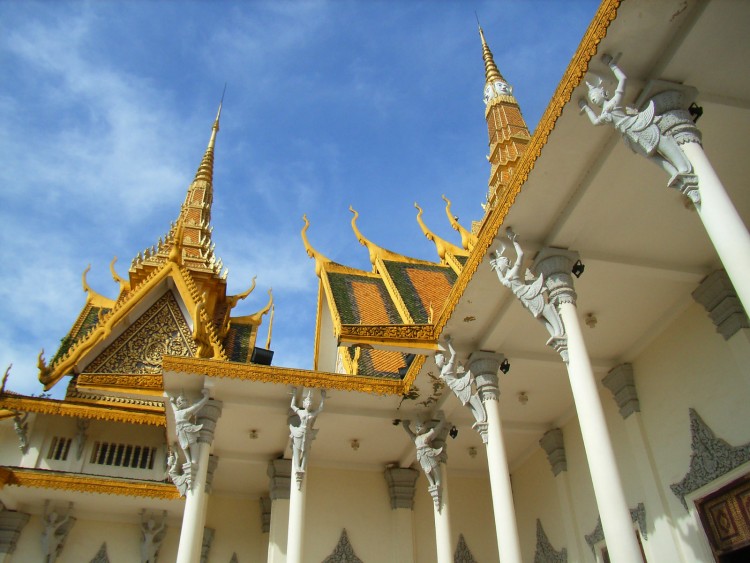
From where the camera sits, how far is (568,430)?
30.9 feet

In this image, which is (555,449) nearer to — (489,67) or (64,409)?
(64,409)

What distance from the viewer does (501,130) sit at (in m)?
17.0

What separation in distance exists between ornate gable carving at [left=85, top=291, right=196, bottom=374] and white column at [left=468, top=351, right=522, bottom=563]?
8812mm

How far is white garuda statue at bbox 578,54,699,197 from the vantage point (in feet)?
13.9

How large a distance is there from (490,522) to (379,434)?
265 cm

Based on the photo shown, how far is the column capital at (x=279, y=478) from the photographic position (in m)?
9.58

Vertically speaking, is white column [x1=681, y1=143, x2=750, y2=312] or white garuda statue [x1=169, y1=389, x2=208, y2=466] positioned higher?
white garuda statue [x1=169, y1=389, x2=208, y2=466]

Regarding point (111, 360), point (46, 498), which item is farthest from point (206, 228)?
point (46, 498)

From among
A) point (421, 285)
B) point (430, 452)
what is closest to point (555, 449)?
point (430, 452)

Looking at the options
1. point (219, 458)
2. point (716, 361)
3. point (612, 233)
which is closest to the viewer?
point (612, 233)

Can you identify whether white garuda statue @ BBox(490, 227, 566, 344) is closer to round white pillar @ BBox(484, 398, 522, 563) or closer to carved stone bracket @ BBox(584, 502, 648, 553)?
round white pillar @ BBox(484, 398, 522, 563)

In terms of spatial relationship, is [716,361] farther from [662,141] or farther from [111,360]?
[111,360]

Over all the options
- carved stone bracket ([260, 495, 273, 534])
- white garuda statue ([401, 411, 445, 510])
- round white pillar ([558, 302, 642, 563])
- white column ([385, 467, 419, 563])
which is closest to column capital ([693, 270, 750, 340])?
round white pillar ([558, 302, 642, 563])

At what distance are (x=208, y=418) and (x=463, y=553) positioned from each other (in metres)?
4.73
